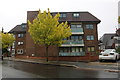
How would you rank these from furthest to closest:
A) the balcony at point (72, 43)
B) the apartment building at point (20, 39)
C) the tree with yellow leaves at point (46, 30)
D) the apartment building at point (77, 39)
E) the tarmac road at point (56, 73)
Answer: the apartment building at point (20, 39)
the apartment building at point (77, 39)
the balcony at point (72, 43)
the tree with yellow leaves at point (46, 30)
the tarmac road at point (56, 73)

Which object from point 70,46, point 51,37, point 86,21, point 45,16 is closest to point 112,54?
point 51,37

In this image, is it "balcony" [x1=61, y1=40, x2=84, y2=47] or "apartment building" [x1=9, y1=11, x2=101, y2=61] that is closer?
"balcony" [x1=61, y1=40, x2=84, y2=47]

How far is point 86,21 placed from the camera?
1388 inches

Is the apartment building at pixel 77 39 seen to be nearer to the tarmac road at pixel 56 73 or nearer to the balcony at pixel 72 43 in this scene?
the balcony at pixel 72 43

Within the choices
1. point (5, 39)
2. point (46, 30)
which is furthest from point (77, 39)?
point (5, 39)

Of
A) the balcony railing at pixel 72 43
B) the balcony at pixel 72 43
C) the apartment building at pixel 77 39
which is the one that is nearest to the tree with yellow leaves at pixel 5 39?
the apartment building at pixel 77 39

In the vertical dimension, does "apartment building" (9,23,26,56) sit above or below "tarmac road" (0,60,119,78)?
above

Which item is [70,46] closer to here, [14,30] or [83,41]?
[83,41]

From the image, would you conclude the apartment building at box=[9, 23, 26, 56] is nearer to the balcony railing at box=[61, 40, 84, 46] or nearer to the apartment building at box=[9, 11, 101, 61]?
the apartment building at box=[9, 11, 101, 61]

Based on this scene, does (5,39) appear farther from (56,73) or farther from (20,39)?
(56,73)

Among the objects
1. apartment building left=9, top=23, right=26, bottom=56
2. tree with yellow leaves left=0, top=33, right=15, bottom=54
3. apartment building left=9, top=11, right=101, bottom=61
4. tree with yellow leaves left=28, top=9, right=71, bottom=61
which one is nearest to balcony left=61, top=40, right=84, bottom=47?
apartment building left=9, top=11, right=101, bottom=61

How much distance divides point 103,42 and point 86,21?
28173 mm

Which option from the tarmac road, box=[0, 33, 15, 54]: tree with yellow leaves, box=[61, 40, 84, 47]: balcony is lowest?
the tarmac road

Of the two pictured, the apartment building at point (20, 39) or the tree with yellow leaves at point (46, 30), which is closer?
the tree with yellow leaves at point (46, 30)
